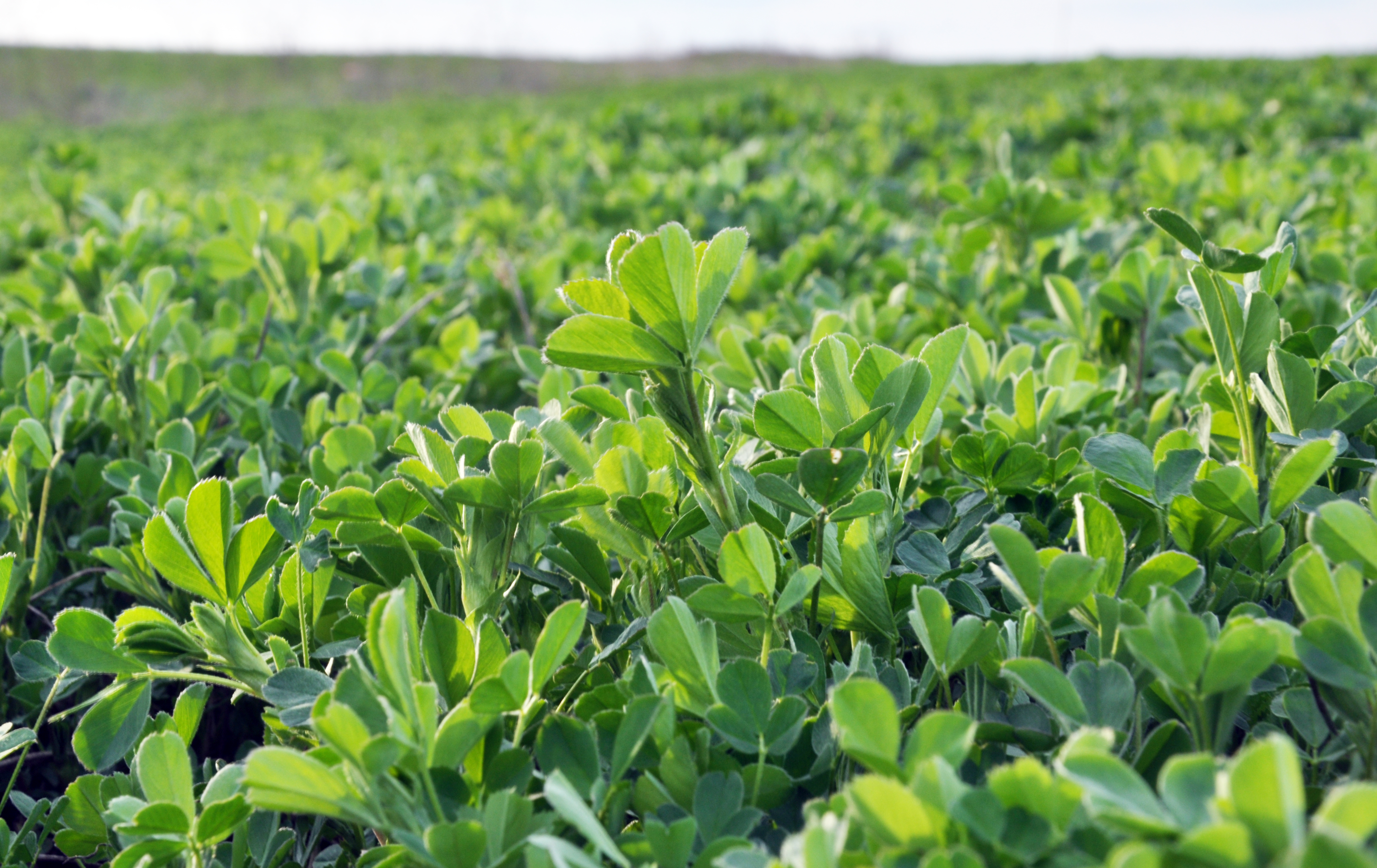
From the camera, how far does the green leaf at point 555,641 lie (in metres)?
0.62

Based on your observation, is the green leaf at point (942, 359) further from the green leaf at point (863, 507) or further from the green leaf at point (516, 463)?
the green leaf at point (516, 463)

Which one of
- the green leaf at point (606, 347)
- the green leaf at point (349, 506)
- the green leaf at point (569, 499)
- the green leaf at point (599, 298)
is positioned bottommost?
the green leaf at point (349, 506)

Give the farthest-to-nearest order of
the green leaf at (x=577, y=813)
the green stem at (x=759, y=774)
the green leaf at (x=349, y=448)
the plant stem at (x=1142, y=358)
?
the plant stem at (x=1142, y=358) < the green leaf at (x=349, y=448) < the green stem at (x=759, y=774) < the green leaf at (x=577, y=813)

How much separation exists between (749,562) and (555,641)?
0.47 feet

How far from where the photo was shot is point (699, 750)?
0.64 m

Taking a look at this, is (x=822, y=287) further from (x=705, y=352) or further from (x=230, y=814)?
(x=230, y=814)

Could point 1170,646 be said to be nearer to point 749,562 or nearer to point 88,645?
point 749,562

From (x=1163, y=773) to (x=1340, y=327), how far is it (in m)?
0.59

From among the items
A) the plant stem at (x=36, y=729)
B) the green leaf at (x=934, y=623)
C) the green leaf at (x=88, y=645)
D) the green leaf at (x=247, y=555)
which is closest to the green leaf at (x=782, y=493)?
the green leaf at (x=934, y=623)

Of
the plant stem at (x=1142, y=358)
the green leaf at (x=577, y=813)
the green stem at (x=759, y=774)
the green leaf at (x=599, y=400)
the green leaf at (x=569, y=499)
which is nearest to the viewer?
the green leaf at (x=577, y=813)

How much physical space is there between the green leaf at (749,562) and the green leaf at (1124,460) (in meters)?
0.29

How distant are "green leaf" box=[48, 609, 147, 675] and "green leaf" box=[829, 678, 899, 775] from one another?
581 millimetres

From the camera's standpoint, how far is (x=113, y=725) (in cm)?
79

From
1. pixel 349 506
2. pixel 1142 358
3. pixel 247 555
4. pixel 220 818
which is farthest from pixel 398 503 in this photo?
pixel 1142 358
